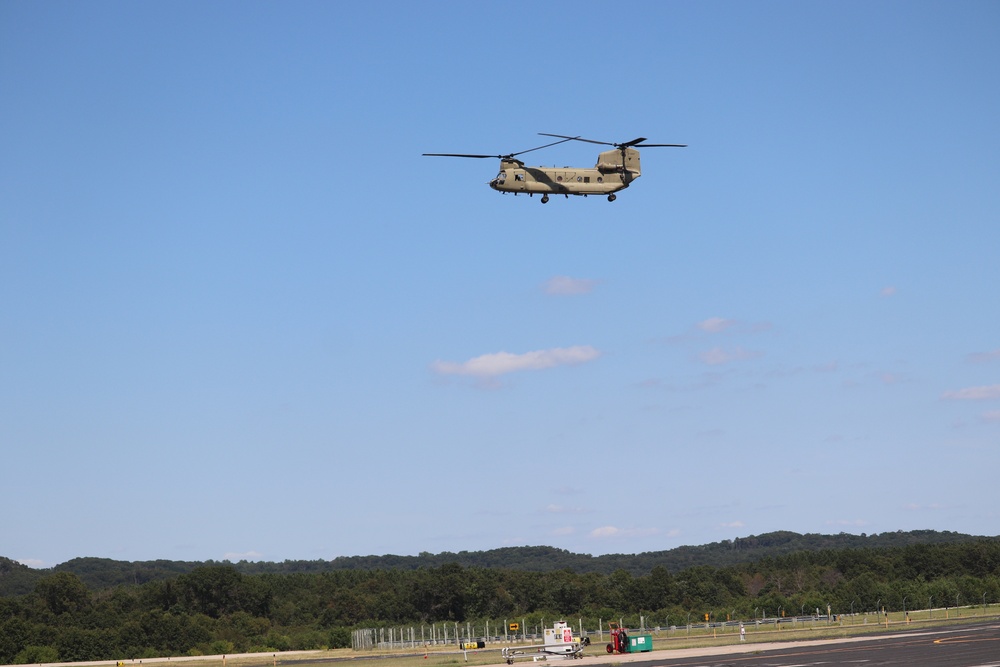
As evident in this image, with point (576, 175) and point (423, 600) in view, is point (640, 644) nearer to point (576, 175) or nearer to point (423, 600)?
point (576, 175)

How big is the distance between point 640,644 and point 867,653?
19433mm

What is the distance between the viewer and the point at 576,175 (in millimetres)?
72062

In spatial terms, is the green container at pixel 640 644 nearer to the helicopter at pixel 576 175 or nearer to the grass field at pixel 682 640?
the grass field at pixel 682 640

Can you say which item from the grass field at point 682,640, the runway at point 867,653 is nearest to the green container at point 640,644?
the grass field at point 682,640

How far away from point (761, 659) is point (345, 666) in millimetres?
33334

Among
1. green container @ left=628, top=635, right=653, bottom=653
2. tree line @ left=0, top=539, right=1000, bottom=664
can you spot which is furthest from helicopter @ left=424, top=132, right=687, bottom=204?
tree line @ left=0, top=539, right=1000, bottom=664

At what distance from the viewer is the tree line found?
114312 mm

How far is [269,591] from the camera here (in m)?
151

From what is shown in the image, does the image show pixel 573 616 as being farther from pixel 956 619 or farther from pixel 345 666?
pixel 345 666

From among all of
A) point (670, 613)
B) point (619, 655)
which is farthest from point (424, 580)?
point (619, 655)

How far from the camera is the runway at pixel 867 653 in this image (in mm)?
49188

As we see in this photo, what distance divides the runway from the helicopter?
29.4 m

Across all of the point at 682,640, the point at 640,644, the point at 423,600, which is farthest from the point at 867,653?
the point at 423,600

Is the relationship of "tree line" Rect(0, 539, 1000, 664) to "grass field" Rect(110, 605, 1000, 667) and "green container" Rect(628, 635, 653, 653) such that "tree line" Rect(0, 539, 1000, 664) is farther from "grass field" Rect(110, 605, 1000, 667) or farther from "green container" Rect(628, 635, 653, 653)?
"green container" Rect(628, 635, 653, 653)
